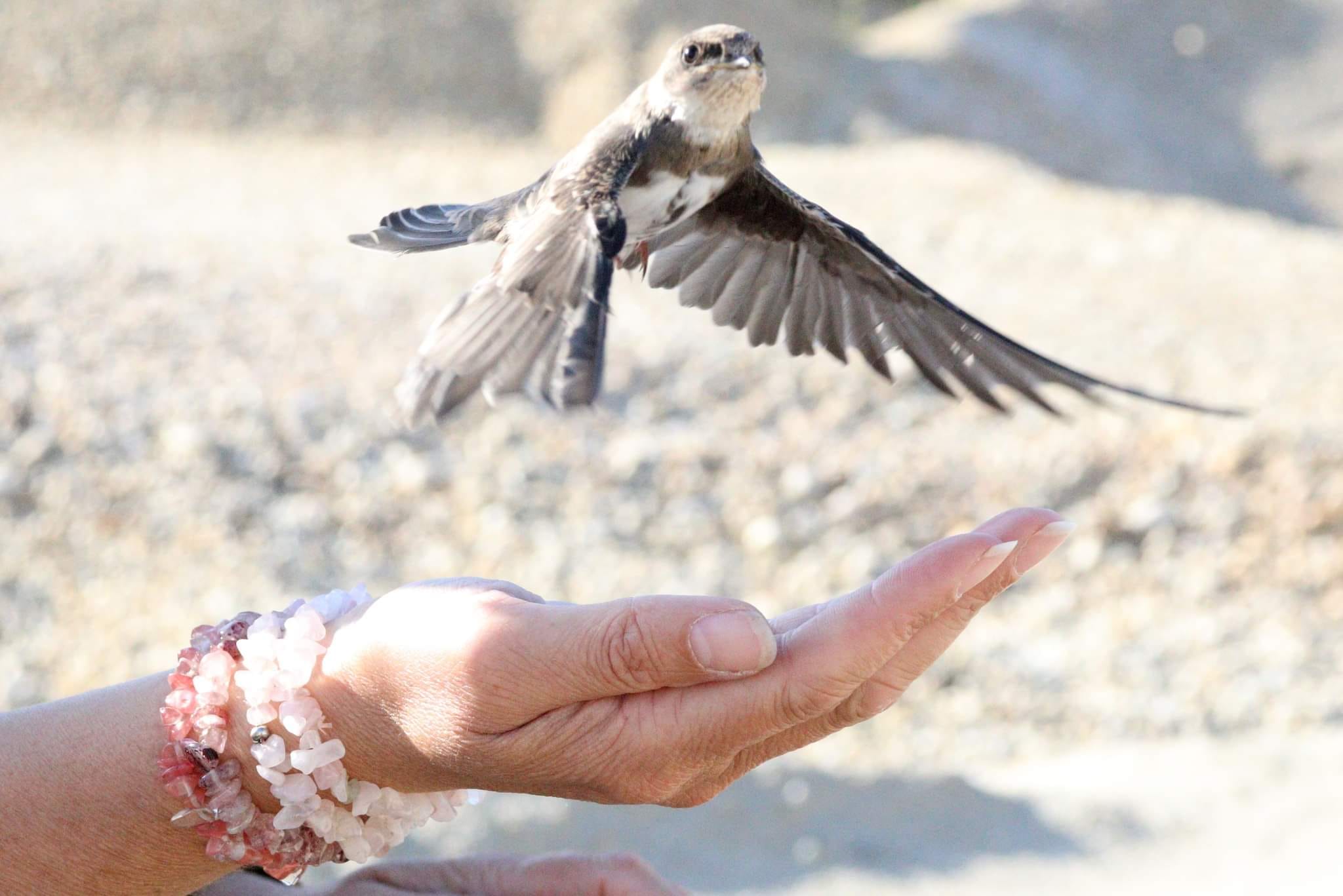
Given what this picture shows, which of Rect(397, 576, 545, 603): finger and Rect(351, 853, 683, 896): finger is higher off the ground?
Rect(397, 576, 545, 603): finger

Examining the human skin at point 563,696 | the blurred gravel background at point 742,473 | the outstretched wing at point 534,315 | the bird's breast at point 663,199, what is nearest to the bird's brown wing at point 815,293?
the bird's breast at point 663,199

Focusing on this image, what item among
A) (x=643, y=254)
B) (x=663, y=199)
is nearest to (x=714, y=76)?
(x=663, y=199)

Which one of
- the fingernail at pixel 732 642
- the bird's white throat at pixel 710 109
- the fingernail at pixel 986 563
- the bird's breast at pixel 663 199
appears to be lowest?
the fingernail at pixel 732 642

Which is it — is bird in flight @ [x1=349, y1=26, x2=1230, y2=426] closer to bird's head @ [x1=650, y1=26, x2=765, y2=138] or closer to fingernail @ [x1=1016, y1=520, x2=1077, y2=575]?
bird's head @ [x1=650, y1=26, x2=765, y2=138]

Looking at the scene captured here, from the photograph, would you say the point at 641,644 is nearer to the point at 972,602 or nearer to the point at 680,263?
the point at 972,602

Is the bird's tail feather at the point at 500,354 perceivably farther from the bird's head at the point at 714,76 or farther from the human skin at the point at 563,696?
the bird's head at the point at 714,76

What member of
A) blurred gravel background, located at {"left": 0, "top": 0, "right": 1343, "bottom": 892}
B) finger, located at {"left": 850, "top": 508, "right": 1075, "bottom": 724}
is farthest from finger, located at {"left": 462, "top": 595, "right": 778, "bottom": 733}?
blurred gravel background, located at {"left": 0, "top": 0, "right": 1343, "bottom": 892}
